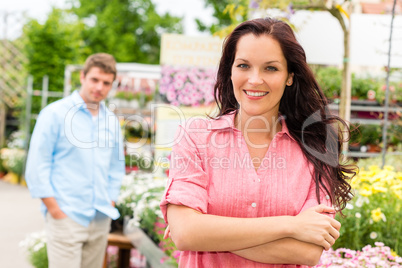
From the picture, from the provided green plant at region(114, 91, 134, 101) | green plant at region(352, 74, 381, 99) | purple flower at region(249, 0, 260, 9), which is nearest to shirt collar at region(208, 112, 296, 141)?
purple flower at region(249, 0, 260, 9)

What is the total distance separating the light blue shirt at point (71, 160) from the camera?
2768 mm

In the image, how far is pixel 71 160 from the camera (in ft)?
9.44

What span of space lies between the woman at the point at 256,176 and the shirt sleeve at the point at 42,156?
1529 mm

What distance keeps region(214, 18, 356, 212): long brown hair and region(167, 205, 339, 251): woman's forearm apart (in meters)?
0.14

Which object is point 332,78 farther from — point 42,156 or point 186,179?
point 186,179

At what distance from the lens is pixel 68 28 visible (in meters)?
11.2

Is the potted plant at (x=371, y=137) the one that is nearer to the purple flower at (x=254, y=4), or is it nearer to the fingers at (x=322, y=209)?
the purple flower at (x=254, y=4)

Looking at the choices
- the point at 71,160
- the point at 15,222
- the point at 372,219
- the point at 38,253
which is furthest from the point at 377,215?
the point at 15,222

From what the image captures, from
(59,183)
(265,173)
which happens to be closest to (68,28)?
(59,183)

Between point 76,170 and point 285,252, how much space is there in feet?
6.16

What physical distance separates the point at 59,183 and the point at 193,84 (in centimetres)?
242

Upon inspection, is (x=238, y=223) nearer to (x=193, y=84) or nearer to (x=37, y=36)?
(x=193, y=84)

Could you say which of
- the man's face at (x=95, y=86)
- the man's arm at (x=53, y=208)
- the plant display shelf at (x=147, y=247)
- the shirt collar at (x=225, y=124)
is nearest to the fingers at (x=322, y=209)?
the shirt collar at (x=225, y=124)

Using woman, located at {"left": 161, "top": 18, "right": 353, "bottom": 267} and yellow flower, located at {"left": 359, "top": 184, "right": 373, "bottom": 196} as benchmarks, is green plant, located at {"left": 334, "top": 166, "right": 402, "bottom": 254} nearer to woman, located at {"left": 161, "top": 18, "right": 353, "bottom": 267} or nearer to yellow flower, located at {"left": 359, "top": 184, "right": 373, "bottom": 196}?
yellow flower, located at {"left": 359, "top": 184, "right": 373, "bottom": 196}
